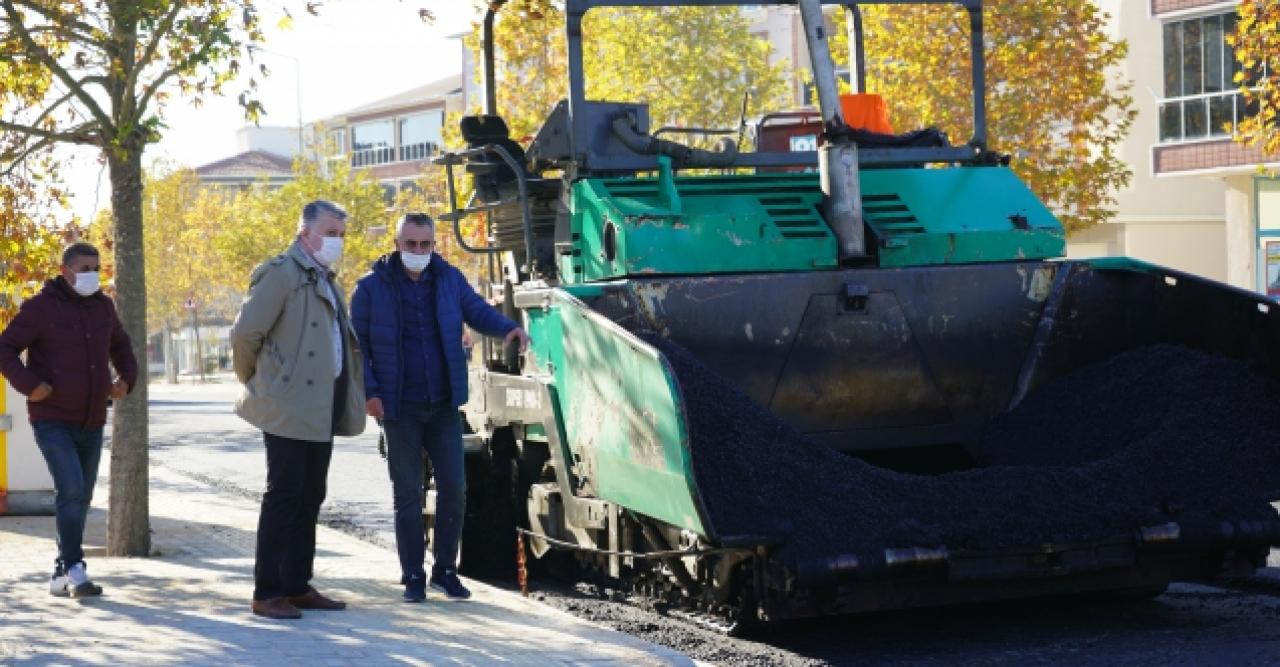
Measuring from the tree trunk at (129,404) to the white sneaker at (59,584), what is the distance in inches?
71.8

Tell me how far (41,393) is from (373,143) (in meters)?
84.6

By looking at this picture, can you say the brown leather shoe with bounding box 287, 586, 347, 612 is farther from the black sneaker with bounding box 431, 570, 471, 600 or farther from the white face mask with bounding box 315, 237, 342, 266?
the white face mask with bounding box 315, 237, 342, 266

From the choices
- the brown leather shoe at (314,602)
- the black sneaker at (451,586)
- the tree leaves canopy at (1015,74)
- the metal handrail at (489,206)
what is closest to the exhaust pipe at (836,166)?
the metal handrail at (489,206)

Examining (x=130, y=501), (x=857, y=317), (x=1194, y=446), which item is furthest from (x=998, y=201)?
(x=130, y=501)

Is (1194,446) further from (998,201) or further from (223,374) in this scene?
(223,374)

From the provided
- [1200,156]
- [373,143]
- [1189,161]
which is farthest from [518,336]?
[373,143]

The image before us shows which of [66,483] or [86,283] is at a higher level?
[86,283]

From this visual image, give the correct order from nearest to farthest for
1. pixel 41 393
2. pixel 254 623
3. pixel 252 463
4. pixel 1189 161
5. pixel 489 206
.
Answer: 1. pixel 254 623
2. pixel 41 393
3. pixel 489 206
4. pixel 252 463
5. pixel 1189 161

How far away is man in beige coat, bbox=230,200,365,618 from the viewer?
27.2ft

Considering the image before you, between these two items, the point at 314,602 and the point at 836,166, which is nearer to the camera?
the point at 314,602

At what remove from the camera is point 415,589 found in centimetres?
877

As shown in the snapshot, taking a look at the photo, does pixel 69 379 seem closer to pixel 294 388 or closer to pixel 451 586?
pixel 294 388

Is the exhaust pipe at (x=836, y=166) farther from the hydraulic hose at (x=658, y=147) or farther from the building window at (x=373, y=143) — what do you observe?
the building window at (x=373, y=143)

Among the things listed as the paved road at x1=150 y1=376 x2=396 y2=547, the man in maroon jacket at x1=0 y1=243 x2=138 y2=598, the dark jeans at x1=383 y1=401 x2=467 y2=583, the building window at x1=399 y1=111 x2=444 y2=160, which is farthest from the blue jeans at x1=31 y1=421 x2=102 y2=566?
the building window at x1=399 y1=111 x2=444 y2=160
